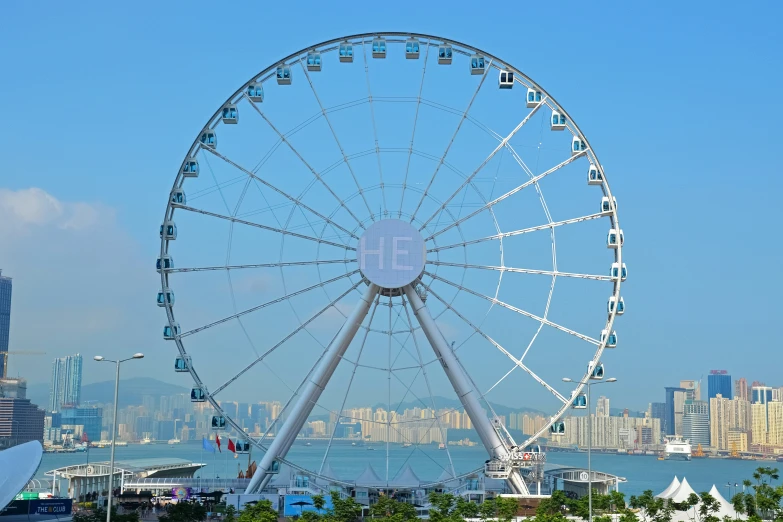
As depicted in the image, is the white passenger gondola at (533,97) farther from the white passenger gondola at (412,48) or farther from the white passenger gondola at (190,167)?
the white passenger gondola at (190,167)

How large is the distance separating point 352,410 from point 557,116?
4415 inches

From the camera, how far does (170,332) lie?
183 ft

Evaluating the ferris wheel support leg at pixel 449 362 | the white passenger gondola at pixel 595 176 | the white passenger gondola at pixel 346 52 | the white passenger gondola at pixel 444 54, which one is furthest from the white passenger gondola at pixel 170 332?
the white passenger gondola at pixel 595 176

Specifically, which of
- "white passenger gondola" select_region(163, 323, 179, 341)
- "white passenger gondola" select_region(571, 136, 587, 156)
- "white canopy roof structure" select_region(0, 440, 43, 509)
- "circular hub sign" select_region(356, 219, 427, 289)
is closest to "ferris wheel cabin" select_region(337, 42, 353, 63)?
"circular hub sign" select_region(356, 219, 427, 289)

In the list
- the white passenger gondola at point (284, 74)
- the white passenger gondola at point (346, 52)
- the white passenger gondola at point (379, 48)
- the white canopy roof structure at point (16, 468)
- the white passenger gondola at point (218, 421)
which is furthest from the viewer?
the white passenger gondola at point (284, 74)

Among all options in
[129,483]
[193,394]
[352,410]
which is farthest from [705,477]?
[193,394]

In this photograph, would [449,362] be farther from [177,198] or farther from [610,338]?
[177,198]

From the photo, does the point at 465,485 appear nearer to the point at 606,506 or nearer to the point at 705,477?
the point at 606,506

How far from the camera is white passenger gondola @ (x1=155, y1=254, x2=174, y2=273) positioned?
56281 millimetres

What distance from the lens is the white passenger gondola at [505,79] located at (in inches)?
2213

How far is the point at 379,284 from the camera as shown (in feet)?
178

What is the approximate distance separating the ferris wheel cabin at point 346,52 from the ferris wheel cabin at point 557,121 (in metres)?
10.6

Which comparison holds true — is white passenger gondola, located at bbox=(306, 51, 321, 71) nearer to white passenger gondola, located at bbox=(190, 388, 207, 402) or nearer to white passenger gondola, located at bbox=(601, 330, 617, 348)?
white passenger gondola, located at bbox=(190, 388, 207, 402)

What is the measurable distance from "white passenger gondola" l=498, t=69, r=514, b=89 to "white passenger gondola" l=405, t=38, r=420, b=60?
435 cm
